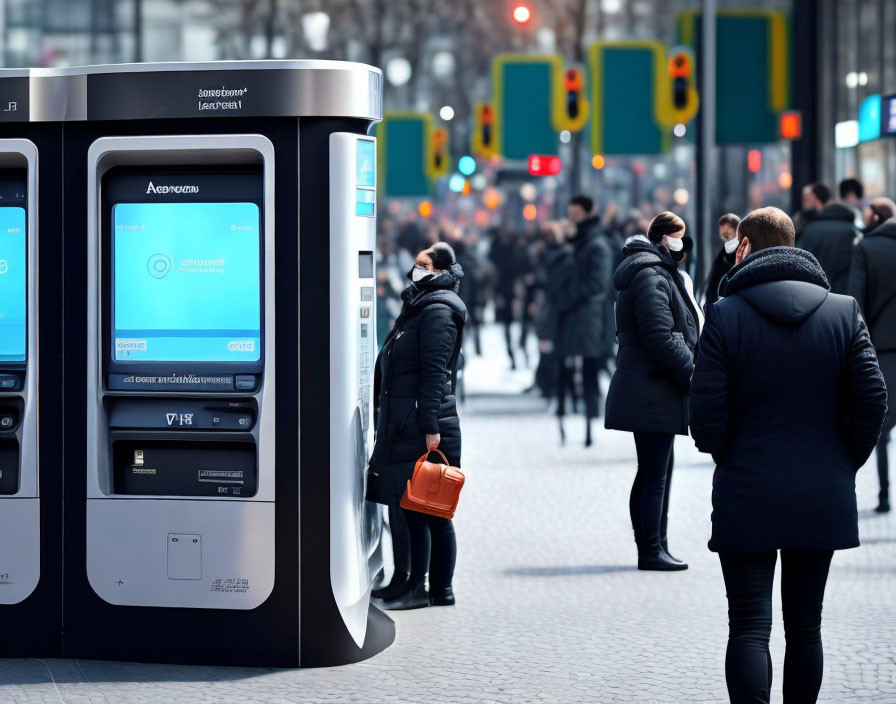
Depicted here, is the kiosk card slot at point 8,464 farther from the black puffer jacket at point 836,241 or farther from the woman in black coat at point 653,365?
the black puffer jacket at point 836,241

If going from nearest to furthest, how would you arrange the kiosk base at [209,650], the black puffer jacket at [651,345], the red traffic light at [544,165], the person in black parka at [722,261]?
the kiosk base at [209,650], the black puffer jacket at [651,345], the person in black parka at [722,261], the red traffic light at [544,165]

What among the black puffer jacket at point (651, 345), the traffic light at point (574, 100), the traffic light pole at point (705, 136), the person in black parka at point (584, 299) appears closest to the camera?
the black puffer jacket at point (651, 345)

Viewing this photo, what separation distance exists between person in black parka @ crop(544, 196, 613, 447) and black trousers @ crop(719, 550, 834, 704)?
8.57m

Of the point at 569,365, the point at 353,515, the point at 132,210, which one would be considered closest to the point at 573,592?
the point at 353,515

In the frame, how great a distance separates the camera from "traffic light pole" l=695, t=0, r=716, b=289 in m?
18.5

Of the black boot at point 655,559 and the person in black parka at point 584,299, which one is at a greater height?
the person in black parka at point 584,299

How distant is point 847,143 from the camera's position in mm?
17703

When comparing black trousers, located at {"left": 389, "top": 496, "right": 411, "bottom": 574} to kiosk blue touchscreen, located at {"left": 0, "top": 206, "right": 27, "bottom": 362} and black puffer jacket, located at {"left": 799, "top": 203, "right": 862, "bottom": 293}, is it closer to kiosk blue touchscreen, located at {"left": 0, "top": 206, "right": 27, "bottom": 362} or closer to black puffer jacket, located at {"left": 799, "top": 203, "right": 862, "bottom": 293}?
kiosk blue touchscreen, located at {"left": 0, "top": 206, "right": 27, "bottom": 362}

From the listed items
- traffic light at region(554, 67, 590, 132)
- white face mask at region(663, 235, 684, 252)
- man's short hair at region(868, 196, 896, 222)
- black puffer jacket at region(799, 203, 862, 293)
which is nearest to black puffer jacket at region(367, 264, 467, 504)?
white face mask at region(663, 235, 684, 252)

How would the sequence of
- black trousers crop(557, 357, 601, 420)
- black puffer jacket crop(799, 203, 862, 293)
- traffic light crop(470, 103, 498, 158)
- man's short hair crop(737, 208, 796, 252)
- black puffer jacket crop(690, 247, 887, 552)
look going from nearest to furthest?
black puffer jacket crop(690, 247, 887, 552) < man's short hair crop(737, 208, 796, 252) < black puffer jacket crop(799, 203, 862, 293) < black trousers crop(557, 357, 601, 420) < traffic light crop(470, 103, 498, 158)

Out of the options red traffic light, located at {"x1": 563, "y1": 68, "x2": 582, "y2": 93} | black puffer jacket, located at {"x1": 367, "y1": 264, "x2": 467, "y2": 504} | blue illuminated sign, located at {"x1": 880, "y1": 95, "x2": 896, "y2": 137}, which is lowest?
black puffer jacket, located at {"x1": 367, "y1": 264, "x2": 467, "y2": 504}

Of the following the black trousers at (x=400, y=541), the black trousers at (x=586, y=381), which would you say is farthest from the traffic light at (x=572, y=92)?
the black trousers at (x=400, y=541)

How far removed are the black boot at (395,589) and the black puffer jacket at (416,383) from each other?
25.7 inches

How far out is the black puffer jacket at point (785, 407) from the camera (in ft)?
16.9
